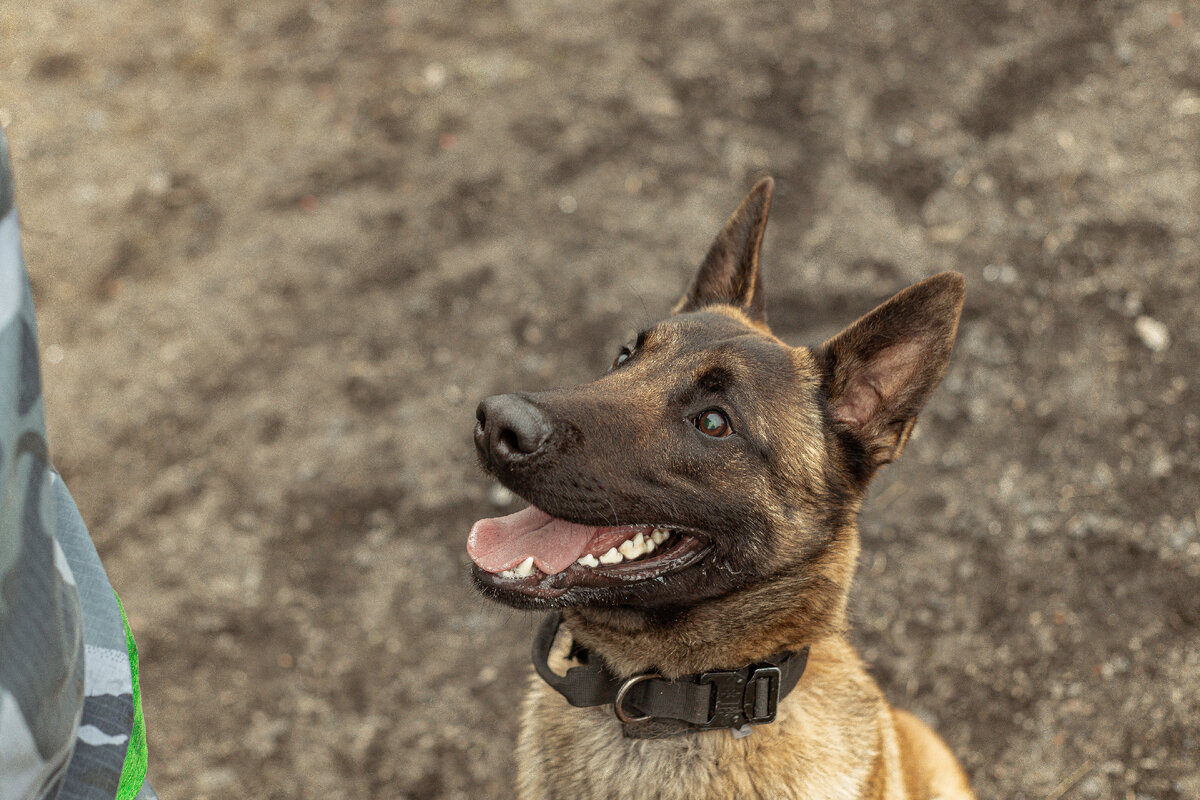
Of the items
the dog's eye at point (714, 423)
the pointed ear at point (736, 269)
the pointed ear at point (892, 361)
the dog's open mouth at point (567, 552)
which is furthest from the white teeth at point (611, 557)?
the pointed ear at point (736, 269)

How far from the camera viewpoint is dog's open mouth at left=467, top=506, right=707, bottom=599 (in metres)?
2.37

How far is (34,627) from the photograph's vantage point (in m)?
1.32

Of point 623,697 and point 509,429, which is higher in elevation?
point 509,429

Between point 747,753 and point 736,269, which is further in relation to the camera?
point 736,269

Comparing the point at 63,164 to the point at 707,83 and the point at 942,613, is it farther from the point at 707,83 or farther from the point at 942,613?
the point at 942,613

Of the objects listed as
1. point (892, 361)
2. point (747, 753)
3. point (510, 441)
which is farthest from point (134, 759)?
point (892, 361)

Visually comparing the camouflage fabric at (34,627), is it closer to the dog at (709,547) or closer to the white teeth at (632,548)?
the dog at (709,547)

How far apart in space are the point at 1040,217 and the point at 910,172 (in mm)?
924

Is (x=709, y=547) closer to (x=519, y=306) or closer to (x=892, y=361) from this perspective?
(x=892, y=361)

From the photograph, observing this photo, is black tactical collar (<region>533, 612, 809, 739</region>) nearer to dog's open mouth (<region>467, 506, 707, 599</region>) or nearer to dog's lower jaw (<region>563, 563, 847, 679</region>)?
dog's lower jaw (<region>563, 563, 847, 679</region>)

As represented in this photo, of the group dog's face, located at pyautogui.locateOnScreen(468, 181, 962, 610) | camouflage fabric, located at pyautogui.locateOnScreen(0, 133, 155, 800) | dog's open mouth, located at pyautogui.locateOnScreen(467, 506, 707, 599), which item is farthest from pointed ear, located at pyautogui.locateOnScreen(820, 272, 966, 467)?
camouflage fabric, located at pyautogui.locateOnScreen(0, 133, 155, 800)

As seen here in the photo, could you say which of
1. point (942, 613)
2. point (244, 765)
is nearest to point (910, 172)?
point (942, 613)

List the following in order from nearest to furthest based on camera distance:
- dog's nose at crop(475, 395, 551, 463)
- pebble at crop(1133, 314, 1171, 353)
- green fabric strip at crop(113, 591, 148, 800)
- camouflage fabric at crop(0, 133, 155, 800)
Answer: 1. camouflage fabric at crop(0, 133, 155, 800)
2. green fabric strip at crop(113, 591, 148, 800)
3. dog's nose at crop(475, 395, 551, 463)
4. pebble at crop(1133, 314, 1171, 353)

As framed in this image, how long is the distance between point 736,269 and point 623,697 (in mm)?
1665
